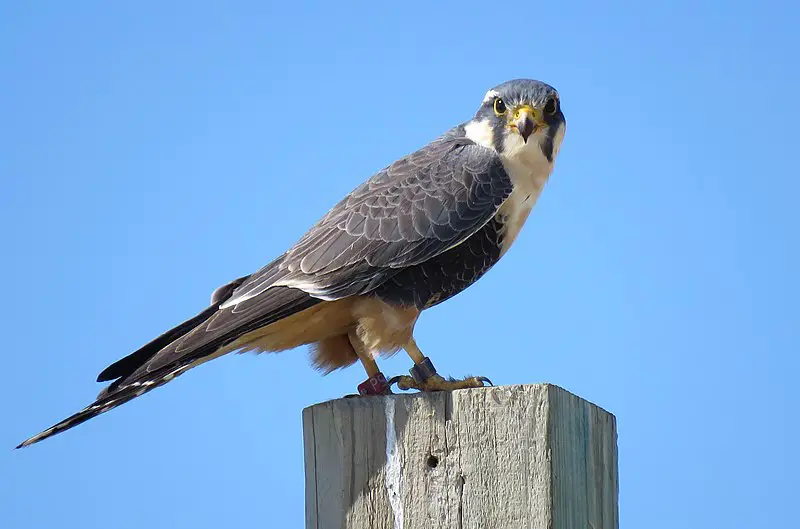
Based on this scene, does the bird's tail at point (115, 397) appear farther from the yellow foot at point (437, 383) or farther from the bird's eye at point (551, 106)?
the bird's eye at point (551, 106)

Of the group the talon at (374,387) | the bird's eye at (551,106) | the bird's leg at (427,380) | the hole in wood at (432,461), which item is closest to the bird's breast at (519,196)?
the bird's eye at (551,106)

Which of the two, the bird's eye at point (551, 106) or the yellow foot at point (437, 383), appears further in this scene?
the bird's eye at point (551, 106)

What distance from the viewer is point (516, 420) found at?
2549mm

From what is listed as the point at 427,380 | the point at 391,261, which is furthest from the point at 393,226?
the point at 427,380

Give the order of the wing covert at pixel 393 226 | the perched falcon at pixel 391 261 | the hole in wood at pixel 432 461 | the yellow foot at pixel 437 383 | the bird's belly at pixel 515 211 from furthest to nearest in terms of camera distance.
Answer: the bird's belly at pixel 515 211
the wing covert at pixel 393 226
the perched falcon at pixel 391 261
the yellow foot at pixel 437 383
the hole in wood at pixel 432 461

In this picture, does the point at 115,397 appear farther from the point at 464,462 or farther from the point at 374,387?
the point at 464,462

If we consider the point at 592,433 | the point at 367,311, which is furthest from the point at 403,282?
the point at 592,433

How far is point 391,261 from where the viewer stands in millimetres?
3777

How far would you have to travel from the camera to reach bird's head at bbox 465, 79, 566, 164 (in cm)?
404

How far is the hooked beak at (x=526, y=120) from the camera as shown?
4.00 metres

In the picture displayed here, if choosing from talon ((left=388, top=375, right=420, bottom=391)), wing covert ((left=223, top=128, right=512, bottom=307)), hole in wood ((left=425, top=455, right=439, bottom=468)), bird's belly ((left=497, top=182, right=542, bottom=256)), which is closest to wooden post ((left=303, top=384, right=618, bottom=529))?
hole in wood ((left=425, top=455, right=439, bottom=468))

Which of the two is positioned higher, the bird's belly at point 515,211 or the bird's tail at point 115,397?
the bird's belly at point 515,211

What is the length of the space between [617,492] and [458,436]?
24.9 inches

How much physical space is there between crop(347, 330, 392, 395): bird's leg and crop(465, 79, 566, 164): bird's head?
104 cm
